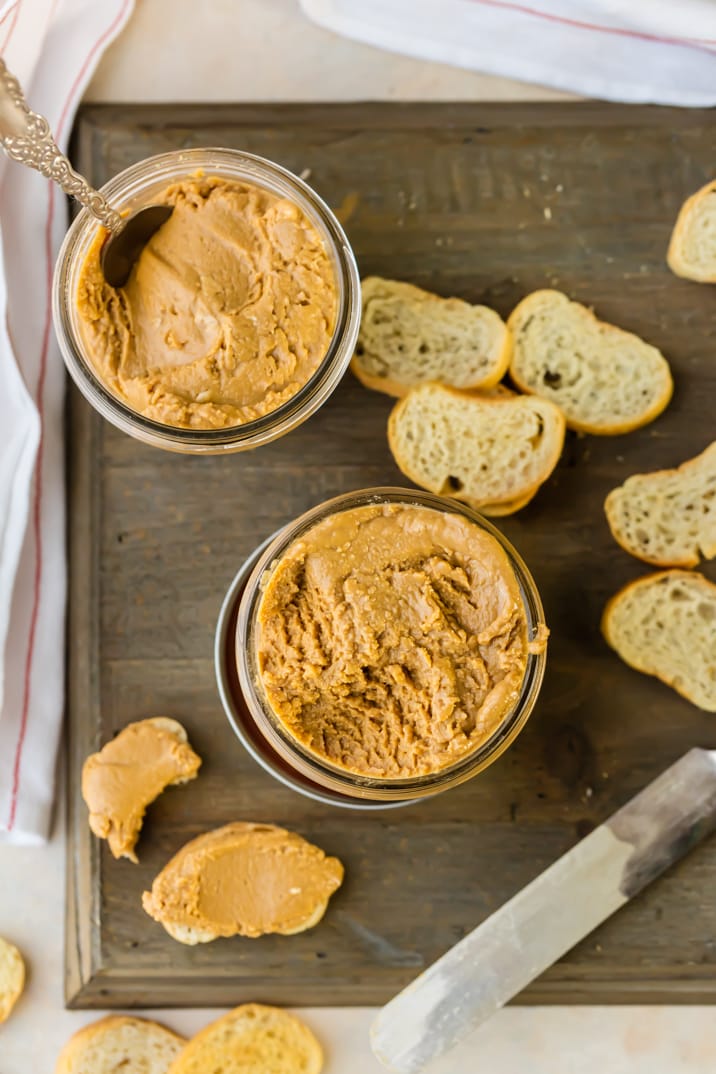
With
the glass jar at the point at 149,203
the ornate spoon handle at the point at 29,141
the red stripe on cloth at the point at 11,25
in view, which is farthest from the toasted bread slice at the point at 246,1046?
the red stripe on cloth at the point at 11,25

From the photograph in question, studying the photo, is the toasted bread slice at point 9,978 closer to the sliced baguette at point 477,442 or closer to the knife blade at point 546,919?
the knife blade at point 546,919

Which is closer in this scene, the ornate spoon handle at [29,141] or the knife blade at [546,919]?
the ornate spoon handle at [29,141]

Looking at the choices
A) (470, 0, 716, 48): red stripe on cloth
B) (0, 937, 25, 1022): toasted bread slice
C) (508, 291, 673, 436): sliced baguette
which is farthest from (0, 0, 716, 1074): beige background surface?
(508, 291, 673, 436): sliced baguette

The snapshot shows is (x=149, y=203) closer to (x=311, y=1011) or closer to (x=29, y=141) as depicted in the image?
(x=29, y=141)

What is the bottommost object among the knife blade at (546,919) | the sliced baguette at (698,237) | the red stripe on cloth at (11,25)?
the knife blade at (546,919)

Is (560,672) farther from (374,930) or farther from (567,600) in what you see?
(374,930)

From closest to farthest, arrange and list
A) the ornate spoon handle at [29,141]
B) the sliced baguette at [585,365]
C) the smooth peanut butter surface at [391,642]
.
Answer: the ornate spoon handle at [29,141] < the smooth peanut butter surface at [391,642] < the sliced baguette at [585,365]

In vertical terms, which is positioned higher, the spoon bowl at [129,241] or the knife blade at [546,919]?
the spoon bowl at [129,241]
